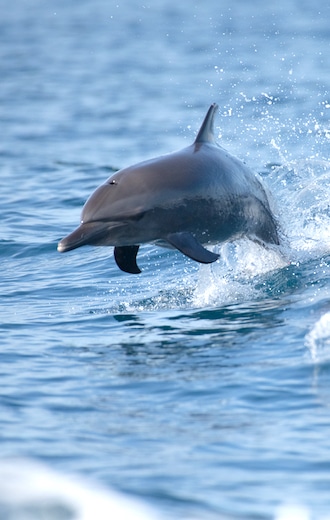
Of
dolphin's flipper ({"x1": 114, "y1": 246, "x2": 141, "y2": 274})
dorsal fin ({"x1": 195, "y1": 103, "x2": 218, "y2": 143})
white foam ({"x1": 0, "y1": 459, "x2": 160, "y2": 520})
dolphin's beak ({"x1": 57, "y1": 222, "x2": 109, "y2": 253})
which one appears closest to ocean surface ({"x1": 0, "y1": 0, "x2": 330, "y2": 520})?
white foam ({"x1": 0, "y1": 459, "x2": 160, "y2": 520})

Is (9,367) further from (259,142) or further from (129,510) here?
(259,142)

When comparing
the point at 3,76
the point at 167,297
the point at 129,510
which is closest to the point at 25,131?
the point at 3,76

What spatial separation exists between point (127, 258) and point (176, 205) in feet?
2.53

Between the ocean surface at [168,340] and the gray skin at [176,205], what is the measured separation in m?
0.79

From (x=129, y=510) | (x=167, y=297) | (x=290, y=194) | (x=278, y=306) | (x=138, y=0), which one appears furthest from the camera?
(x=138, y=0)

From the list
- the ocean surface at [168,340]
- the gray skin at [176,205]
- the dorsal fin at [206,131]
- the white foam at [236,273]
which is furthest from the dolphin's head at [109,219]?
the white foam at [236,273]

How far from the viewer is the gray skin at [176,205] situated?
10.2m

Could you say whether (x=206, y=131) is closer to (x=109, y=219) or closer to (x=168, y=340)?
(x=109, y=219)

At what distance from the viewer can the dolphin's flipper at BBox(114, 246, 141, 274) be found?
10.9 meters

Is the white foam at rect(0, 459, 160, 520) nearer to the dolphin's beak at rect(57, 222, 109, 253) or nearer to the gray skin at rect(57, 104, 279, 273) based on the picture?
the dolphin's beak at rect(57, 222, 109, 253)

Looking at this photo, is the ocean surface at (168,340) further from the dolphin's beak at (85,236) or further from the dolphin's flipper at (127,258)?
the dolphin's beak at (85,236)

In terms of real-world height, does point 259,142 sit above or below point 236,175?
below

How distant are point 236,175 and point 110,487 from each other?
15.2 feet

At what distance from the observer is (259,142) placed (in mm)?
21531
